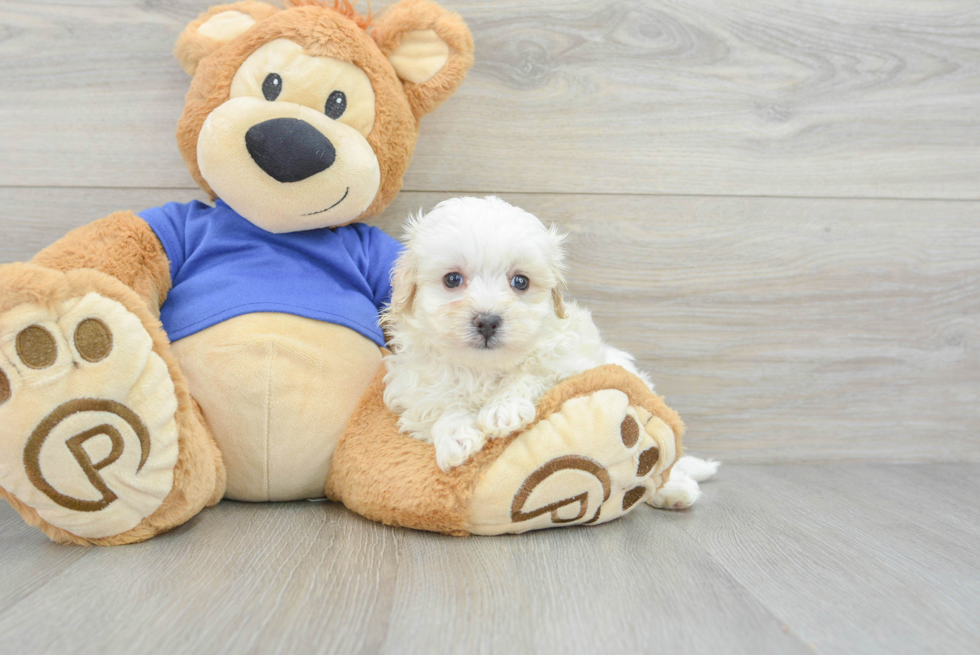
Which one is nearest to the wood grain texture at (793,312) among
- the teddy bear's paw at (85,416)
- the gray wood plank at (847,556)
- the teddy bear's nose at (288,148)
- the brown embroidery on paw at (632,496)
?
the gray wood plank at (847,556)

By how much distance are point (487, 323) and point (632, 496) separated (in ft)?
1.14

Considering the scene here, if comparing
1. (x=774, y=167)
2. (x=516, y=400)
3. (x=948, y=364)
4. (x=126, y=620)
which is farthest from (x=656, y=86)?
(x=126, y=620)

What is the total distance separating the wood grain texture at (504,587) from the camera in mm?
698

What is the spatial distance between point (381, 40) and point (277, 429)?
25.7 inches

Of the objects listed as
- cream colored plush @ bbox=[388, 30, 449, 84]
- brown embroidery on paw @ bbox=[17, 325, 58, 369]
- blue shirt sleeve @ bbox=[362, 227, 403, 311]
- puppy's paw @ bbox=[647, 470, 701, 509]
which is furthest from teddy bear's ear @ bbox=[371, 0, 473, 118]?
puppy's paw @ bbox=[647, 470, 701, 509]

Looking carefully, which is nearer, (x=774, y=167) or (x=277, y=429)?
(x=277, y=429)

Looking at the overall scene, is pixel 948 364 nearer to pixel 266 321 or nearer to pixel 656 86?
pixel 656 86

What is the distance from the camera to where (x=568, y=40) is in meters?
1.35

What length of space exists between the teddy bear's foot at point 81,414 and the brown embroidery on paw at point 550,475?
1.55 feet

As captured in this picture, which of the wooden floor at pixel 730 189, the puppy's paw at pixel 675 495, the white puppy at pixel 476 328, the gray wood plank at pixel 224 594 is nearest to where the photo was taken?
the gray wood plank at pixel 224 594

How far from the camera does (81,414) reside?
86 centimetres

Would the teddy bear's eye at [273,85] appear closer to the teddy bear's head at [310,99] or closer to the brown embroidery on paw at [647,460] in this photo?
the teddy bear's head at [310,99]

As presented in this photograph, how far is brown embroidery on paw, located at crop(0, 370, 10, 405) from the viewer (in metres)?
0.84

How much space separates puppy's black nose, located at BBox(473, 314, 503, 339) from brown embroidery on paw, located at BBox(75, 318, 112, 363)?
0.47 metres
